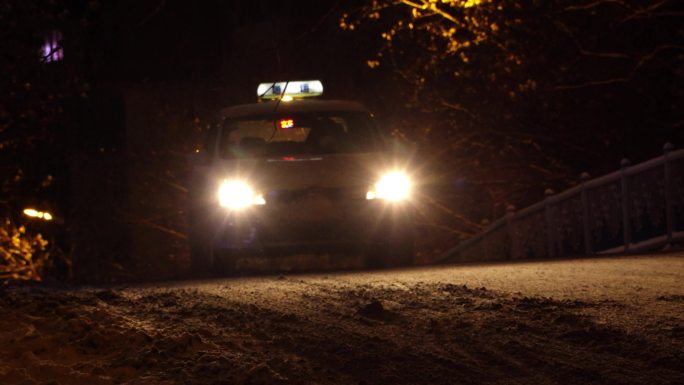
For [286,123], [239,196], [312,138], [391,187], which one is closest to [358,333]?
[239,196]

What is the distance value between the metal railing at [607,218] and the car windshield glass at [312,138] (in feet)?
13.9

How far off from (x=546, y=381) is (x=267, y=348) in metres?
1.70

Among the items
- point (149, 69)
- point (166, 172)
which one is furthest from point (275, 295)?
point (149, 69)

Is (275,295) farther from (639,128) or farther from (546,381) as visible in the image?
(639,128)

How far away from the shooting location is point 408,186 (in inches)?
506

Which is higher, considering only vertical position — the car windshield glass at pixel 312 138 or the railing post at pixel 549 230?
the car windshield glass at pixel 312 138

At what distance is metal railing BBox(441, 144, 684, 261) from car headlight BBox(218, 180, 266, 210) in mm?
5788

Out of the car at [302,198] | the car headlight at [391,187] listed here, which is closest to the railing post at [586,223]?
the car at [302,198]

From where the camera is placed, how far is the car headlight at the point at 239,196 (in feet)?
40.8

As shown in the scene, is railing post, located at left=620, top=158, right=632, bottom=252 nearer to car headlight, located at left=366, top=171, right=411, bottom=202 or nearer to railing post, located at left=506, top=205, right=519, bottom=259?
railing post, located at left=506, top=205, right=519, bottom=259

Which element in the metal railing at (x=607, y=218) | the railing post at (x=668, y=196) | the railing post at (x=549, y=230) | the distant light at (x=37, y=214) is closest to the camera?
the railing post at (x=668, y=196)

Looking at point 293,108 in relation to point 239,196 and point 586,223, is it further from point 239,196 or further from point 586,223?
point 586,223

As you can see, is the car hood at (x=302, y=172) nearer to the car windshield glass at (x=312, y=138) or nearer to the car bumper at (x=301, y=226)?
the car bumper at (x=301, y=226)

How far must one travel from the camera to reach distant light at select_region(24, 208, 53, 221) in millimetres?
25406
